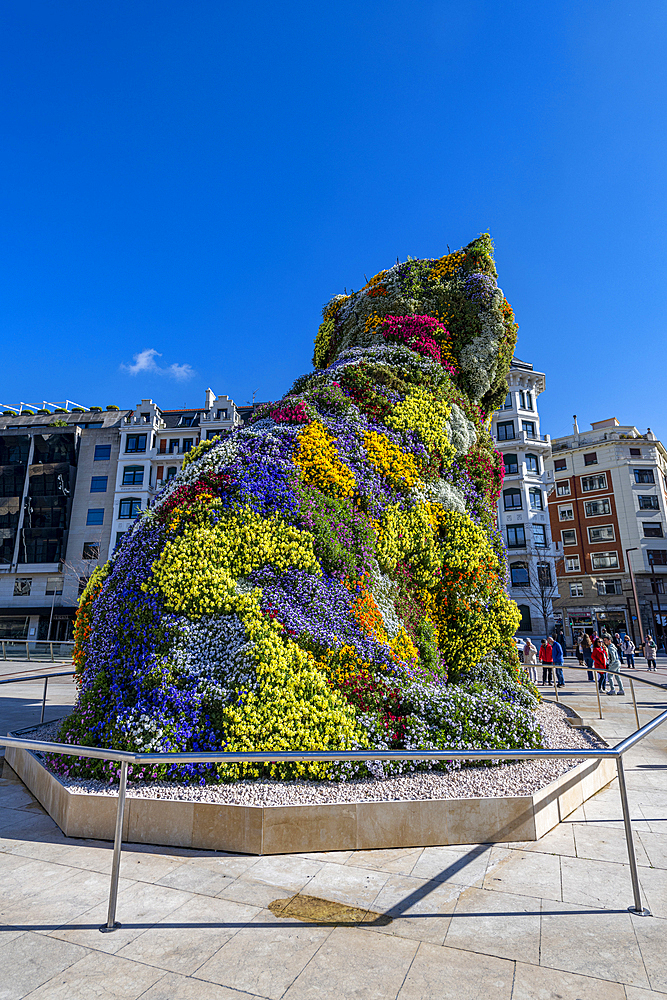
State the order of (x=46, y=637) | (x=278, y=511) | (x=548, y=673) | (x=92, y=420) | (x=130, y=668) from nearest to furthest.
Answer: (x=130, y=668)
(x=278, y=511)
(x=548, y=673)
(x=46, y=637)
(x=92, y=420)

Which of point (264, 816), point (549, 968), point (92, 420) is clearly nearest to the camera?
point (549, 968)

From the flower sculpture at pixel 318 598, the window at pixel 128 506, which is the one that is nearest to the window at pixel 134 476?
the window at pixel 128 506

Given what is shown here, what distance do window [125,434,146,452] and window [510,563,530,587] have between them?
34.8m

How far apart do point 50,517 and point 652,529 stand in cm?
5639

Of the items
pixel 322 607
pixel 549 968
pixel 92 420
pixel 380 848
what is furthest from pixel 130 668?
pixel 92 420

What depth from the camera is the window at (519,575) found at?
45.9 m

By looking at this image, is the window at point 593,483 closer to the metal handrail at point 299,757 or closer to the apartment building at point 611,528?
the apartment building at point 611,528

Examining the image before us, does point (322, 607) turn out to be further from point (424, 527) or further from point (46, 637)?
point (46, 637)

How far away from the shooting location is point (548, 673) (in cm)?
2156

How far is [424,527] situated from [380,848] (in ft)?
15.4

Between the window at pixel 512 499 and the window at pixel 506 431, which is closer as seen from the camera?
the window at pixel 512 499

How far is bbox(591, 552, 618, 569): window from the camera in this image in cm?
5272

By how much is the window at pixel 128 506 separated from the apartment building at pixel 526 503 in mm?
31757

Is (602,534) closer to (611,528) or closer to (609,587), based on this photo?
(611,528)
